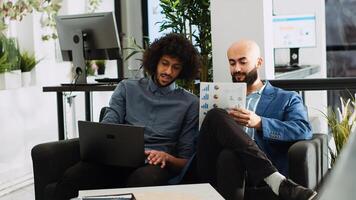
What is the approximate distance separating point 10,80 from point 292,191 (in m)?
2.86

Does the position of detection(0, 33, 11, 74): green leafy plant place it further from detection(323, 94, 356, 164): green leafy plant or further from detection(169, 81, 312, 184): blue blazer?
detection(323, 94, 356, 164): green leafy plant

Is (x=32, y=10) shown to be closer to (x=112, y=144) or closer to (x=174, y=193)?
(x=112, y=144)

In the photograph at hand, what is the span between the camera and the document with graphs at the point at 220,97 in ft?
8.40

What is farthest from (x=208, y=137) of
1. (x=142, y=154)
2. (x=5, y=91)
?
(x=5, y=91)

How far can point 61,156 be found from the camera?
8.48 feet

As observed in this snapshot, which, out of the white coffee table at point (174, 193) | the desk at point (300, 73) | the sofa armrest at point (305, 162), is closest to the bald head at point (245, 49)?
the sofa armrest at point (305, 162)

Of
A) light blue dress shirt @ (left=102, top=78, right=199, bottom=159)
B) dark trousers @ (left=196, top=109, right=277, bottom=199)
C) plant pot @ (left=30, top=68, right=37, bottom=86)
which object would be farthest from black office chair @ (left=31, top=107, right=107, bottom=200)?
plant pot @ (left=30, top=68, right=37, bottom=86)

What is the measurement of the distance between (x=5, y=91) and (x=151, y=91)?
203 centimetres

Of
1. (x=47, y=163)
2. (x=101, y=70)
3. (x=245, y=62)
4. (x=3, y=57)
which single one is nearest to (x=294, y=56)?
(x=101, y=70)

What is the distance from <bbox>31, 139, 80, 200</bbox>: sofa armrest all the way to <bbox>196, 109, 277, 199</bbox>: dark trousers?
701 mm

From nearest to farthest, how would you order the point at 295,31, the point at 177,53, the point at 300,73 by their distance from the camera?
the point at 177,53 < the point at 300,73 < the point at 295,31

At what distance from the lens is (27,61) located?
453cm

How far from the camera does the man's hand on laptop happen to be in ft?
8.03

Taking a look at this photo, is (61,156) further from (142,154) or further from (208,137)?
(208,137)
